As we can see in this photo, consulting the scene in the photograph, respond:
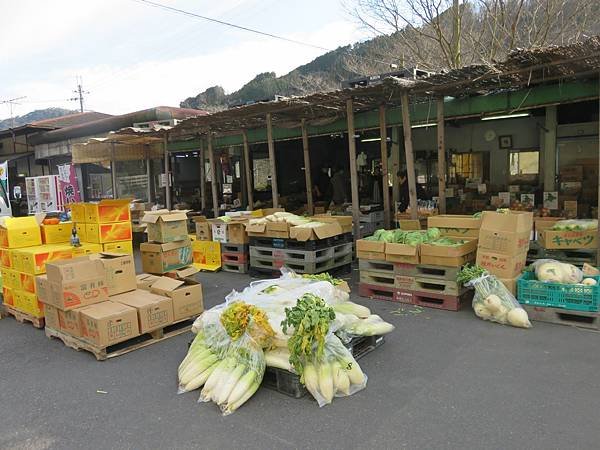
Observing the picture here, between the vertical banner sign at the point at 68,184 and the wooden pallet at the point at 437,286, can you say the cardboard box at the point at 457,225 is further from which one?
the vertical banner sign at the point at 68,184

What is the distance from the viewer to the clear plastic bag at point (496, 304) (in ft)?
18.5

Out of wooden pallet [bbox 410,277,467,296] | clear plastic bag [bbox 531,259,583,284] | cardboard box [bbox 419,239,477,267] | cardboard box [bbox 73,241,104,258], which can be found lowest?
wooden pallet [bbox 410,277,467,296]

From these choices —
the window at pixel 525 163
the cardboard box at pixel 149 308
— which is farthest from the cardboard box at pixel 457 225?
the window at pixel 525 163

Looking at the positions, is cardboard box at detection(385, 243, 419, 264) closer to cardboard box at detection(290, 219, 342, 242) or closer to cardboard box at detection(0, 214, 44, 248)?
cardboard box at detection(290, 219, 342, 242)

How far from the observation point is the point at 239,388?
400 centimetres

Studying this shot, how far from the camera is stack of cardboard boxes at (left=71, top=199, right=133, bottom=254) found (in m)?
6.88

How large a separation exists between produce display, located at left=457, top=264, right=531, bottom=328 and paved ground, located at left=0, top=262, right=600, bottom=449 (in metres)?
0.18

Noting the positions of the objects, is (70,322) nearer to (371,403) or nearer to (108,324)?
(108,324)

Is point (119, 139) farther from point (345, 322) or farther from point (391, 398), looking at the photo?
point (391, 398)

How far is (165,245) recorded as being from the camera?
25.2ft

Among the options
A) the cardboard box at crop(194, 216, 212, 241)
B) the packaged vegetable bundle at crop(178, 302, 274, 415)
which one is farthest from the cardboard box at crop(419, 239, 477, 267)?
the cardboard box at crop(194, 216, 212, 241)

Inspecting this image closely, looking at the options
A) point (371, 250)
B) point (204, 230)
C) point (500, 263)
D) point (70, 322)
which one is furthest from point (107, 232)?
point (500, 263)

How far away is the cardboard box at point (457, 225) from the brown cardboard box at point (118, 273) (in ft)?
15.0

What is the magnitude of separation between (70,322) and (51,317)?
52 centimetres
